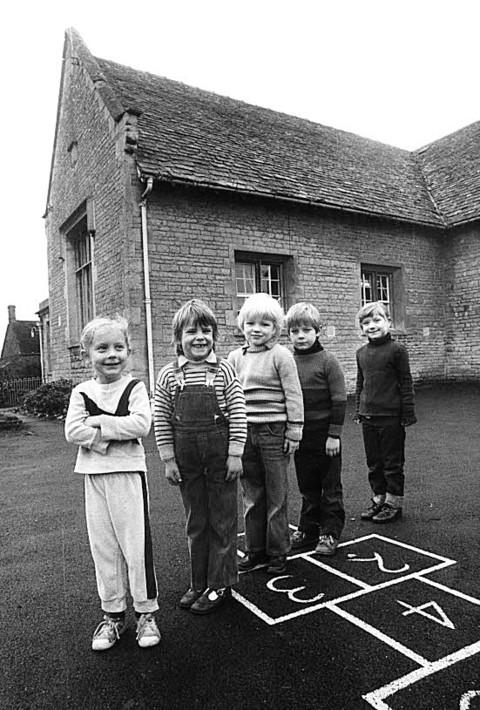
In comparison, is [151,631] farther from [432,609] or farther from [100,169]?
[100,169]

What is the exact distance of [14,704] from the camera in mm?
2238

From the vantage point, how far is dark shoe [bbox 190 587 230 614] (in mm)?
2959

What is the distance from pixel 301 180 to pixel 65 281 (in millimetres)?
7664

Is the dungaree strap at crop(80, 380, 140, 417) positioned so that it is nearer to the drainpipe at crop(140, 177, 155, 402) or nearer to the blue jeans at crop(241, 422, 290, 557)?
the blue jeans at crop(241, 422, 290, 557)

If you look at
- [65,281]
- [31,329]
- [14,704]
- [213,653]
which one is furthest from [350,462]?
[31,329]

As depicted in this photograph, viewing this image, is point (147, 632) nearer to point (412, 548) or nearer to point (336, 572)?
point (336, 572)

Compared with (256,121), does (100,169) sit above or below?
below

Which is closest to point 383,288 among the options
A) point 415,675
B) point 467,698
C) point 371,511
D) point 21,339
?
point 371,511

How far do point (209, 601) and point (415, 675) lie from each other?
1.19 metres

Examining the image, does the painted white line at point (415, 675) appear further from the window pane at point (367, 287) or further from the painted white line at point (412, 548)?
the window pane at point (367, 287)

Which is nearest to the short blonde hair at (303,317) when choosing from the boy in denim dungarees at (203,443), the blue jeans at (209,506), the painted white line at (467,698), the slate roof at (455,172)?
the boy in denim dungarees at (203,443)

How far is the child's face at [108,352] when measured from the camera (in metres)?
2.79

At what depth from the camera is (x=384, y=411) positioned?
15.0 feet

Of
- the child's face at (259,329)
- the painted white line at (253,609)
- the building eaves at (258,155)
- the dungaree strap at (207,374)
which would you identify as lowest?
the painted white line at (253,609)
